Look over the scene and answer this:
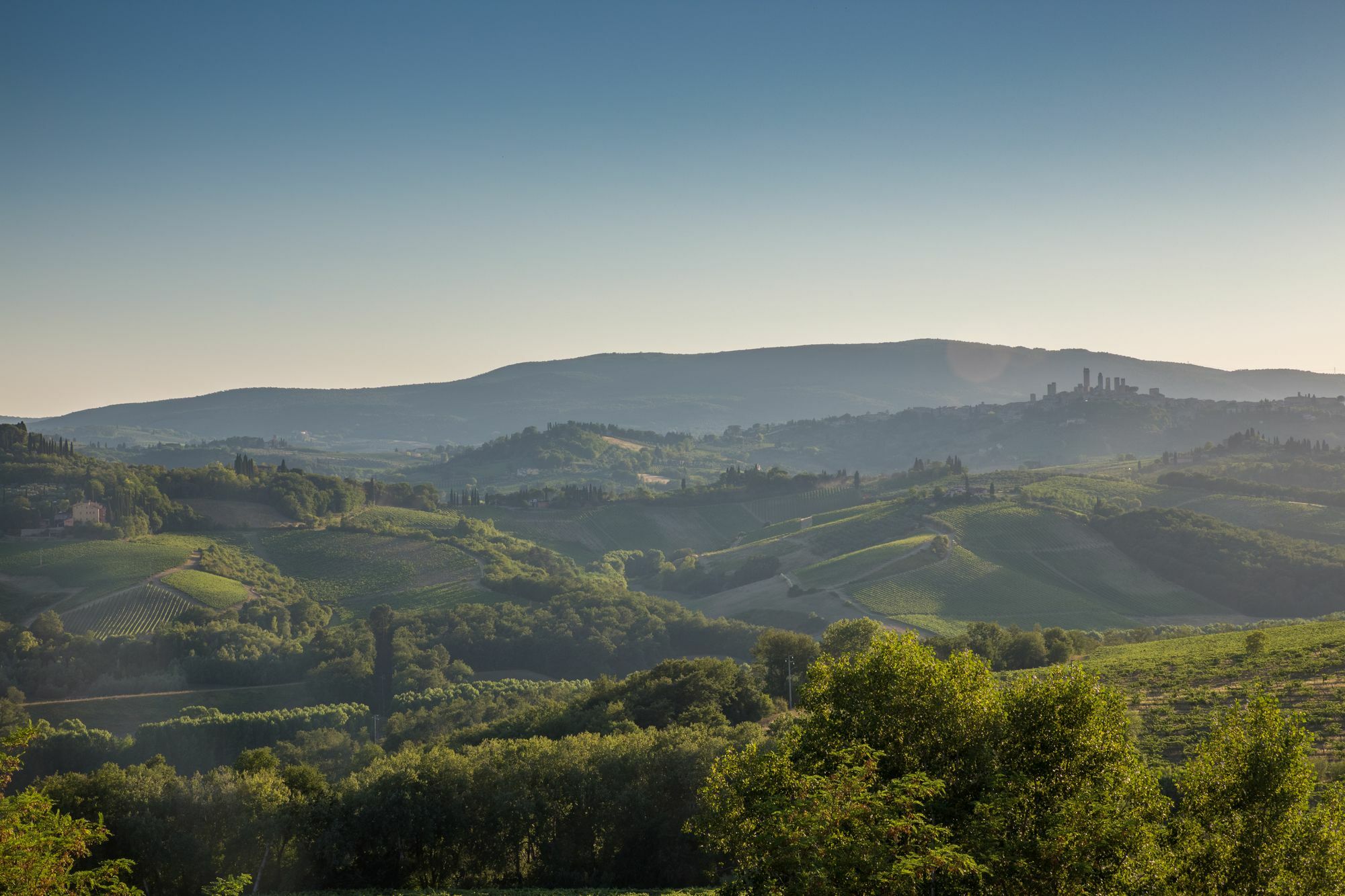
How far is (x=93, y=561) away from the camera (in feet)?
440

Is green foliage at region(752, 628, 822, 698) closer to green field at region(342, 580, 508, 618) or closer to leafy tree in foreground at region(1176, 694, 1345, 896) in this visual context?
leafy tree in foreground at region(1176, 694, 1345, 896)

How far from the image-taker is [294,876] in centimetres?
3712

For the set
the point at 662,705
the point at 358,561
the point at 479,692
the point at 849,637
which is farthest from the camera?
the point at 358,561

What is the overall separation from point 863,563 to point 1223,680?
9383cm

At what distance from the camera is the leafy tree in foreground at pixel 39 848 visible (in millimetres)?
17844

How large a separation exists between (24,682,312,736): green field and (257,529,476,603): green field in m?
40.2

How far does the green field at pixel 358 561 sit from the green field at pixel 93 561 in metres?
17.2

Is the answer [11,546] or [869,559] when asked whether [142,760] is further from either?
[869,559]

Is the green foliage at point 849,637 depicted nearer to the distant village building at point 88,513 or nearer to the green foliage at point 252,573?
the green foliage at point 252,573

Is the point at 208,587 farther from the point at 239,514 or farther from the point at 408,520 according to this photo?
the point at 408,520

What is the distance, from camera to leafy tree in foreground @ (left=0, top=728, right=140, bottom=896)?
17.8 meters

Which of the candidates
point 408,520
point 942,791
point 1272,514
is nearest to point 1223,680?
point 942,791

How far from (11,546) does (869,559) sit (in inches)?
4950

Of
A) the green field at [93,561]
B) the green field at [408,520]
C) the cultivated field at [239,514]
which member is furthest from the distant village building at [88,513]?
the green field at [408,520]
